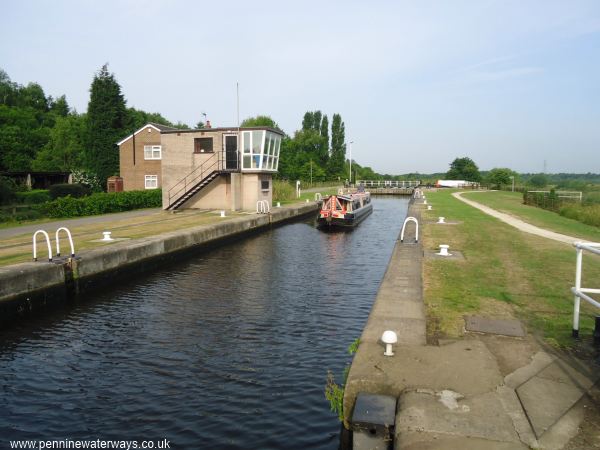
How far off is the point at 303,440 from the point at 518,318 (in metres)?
4.24

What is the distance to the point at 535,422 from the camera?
4.41 metres

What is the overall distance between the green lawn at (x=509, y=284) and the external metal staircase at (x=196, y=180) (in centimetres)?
1695

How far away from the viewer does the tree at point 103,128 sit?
5212 centimetres

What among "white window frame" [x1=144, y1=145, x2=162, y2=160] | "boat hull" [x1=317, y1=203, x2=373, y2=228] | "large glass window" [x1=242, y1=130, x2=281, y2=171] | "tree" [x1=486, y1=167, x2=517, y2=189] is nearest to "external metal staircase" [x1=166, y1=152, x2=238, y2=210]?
"large glass window" [x1=242, y1=130, x2=281, y2=171]

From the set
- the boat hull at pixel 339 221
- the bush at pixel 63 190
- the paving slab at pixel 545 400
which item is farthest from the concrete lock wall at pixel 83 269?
the bush at pixel 63 190

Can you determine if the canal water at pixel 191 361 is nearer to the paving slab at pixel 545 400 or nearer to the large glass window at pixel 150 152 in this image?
the paving slab at pixel 545 400

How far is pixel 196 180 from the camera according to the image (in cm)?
3108

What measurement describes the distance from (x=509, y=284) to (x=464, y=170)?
296 feet

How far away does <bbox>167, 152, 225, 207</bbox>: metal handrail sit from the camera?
100 ft

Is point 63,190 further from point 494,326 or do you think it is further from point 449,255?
point 494,326

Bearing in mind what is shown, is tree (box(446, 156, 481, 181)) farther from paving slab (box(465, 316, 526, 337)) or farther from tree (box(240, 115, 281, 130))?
paving slab (box(465, 316, 526, 337))

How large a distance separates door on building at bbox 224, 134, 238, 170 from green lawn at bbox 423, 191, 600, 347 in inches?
645

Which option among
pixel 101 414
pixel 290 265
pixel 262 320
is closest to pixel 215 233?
pixel 290 265

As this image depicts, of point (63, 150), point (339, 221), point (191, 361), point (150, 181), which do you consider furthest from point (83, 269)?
point (63, 150)
